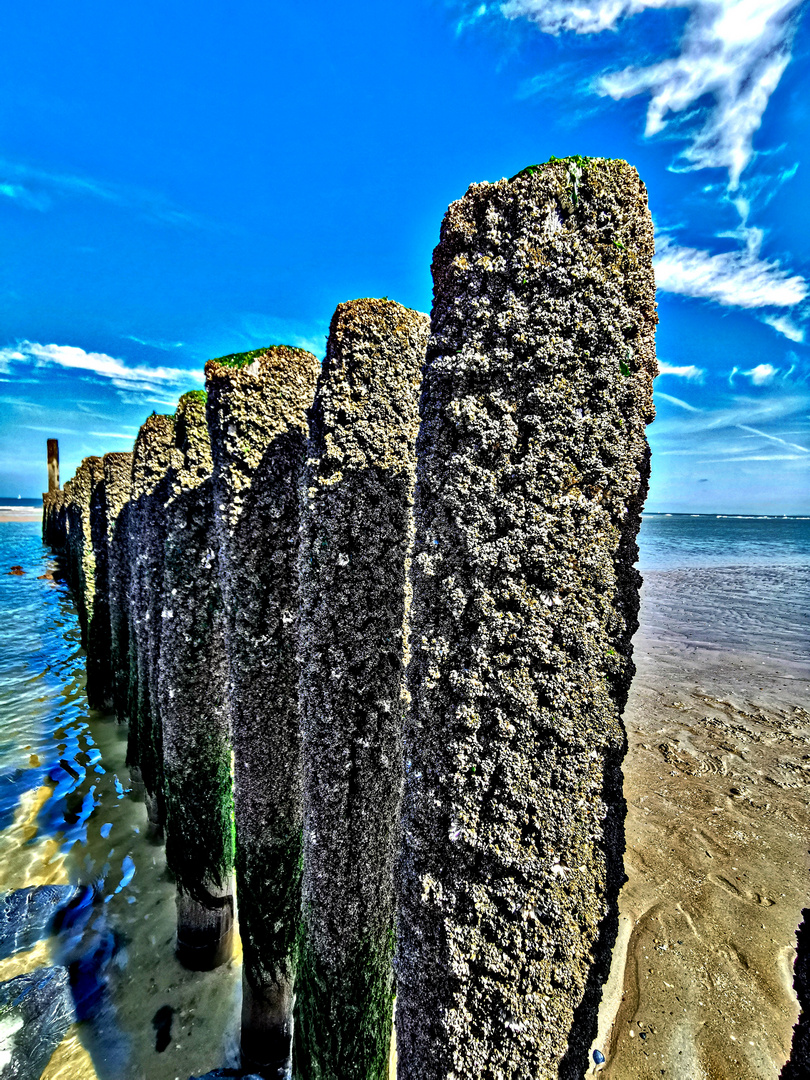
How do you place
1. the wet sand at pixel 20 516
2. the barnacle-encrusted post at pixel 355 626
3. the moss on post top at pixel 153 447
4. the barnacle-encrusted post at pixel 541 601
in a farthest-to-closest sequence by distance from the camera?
the wet sand at pixel 20 516 < the moss on post top at pixel 153 447 < the barnacle-encrusted post at pixel 355 626 < the barnacle-encrusted post at pixel 541 601

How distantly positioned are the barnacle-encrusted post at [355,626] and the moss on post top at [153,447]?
3.19m

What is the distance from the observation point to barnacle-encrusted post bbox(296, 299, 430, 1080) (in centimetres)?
238

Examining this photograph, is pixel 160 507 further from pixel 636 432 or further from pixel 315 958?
pixel 636 432

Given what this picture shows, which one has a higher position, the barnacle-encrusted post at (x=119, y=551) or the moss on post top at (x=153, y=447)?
the moss on post top at (x=153, y=447)

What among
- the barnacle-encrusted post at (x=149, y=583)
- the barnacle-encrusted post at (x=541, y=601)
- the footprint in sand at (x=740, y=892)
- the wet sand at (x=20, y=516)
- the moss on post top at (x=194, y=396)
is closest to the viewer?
the barnacle-encrusted post at (x=541, y=601)

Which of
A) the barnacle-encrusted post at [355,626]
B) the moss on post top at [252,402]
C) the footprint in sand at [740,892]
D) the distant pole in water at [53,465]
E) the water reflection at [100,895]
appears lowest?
the water reflection at [100,895]

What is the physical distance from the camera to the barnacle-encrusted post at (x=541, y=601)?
1.39m

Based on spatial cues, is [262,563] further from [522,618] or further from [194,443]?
[522,618]

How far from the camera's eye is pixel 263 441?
3.05 m

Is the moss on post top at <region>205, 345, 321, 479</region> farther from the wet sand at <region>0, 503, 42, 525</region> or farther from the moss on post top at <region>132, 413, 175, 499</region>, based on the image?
the wet sand at <region>0, 503, 42, 525</region>

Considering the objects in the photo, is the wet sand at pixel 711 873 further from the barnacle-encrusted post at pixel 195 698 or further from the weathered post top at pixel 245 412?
the weathered post top at pixel 245 412

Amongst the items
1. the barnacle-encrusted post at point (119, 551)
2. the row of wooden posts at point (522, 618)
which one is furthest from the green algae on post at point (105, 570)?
the row of wooden posts at point (522, 618)

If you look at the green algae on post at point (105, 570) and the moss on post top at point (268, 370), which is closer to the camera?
the moss on post top at point (268, 370)

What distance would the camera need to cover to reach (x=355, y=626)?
7.81 ft
